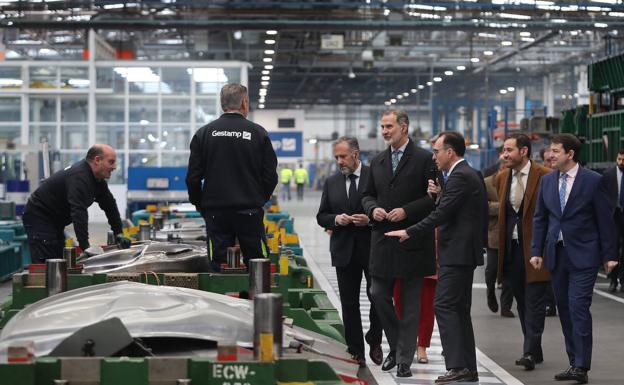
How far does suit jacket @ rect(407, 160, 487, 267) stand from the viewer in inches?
357

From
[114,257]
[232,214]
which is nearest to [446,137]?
[232,214]

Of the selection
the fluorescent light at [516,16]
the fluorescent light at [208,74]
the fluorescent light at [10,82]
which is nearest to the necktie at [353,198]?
the fluorescent light at [516,16]

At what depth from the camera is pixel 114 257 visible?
8531mm

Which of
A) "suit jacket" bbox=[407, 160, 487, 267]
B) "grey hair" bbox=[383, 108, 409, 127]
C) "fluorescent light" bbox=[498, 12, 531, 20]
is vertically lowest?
"suit jacket" bbox=[407, 160, 487, 267]

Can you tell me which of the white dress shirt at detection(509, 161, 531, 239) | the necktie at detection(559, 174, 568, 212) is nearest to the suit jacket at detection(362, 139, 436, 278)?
the necktie at detection(559, 174, 568, 212)

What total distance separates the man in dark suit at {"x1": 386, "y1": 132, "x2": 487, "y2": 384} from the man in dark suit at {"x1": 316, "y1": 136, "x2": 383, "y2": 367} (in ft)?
2.85

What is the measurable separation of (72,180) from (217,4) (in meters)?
15.8

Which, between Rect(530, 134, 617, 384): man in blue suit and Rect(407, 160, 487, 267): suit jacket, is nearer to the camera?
Rect(407, 160, 487, 267): suit jacket

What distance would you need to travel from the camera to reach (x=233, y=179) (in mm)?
8672

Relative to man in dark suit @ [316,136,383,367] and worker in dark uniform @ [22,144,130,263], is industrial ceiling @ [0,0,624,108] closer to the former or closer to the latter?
worker in dark uniform @ [22,144,130,263]

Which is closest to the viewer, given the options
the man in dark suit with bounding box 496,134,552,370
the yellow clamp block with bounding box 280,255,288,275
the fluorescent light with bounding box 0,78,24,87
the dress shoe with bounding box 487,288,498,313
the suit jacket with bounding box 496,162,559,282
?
the yellow clamp block with bounding box 280,255,288,275

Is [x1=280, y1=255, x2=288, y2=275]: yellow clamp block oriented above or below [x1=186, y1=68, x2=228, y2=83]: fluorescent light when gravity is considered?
below

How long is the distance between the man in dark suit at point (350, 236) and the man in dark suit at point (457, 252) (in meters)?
0.87

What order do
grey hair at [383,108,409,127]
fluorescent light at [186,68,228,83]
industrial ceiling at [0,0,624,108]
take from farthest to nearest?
fluorescent light at [186,68,228,83], industrial ceiling at [0,0,624,108], grey hair at [383,108,409,127]
